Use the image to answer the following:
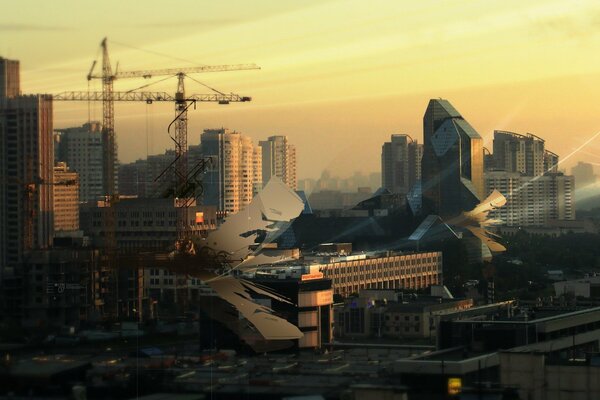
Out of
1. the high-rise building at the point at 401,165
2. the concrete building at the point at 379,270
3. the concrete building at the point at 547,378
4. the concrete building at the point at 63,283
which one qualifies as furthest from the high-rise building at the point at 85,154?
the concrete building at the point at 547,378

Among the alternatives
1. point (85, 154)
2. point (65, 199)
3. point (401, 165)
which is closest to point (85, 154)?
point (85, 154)

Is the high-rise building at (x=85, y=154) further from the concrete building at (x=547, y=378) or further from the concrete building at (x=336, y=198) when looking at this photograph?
the concrete building at (x=547, y=378)

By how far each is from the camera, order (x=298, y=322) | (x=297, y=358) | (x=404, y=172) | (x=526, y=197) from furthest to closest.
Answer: (x=526, y=197) → (x=404, y=172) → (x=298, y=322) → (x=297, y=358)

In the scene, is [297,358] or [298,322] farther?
[298,322]

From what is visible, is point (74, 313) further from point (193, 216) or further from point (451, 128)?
point (451, 128)

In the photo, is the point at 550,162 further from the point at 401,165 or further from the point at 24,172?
the point at 24,172

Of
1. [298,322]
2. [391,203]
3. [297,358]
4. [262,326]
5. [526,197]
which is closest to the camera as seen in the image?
[297,358]

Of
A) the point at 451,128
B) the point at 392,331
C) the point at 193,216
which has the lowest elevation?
the point at 392,331

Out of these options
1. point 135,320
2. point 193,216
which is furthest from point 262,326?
point 193,216
